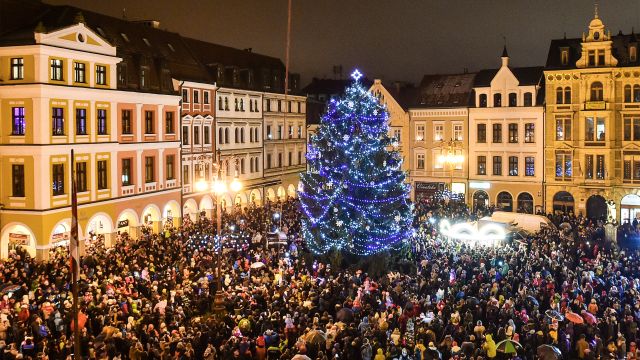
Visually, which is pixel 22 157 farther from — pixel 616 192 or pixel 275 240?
pixel 616 192

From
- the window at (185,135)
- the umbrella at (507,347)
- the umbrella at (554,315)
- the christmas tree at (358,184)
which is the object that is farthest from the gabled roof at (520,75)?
the umbrella at (507,347)

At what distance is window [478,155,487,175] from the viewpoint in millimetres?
55469

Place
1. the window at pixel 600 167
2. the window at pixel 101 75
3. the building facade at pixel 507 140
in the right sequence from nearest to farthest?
the window at pixel 101 75 < the window at pixel 600 167 < the building facade at pixel 507 140

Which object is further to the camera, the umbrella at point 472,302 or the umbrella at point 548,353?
the umbrella at point 472,302

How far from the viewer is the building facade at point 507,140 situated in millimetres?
52625

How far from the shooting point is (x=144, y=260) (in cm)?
2988

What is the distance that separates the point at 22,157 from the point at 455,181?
36.0 metres

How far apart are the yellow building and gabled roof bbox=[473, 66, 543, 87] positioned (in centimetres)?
230

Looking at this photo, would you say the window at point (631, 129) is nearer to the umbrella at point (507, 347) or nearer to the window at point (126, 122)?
the window at point (126, 122)

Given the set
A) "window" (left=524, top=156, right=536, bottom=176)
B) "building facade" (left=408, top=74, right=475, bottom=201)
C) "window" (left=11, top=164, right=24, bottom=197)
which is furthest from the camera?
"building facade" (left=408, top=74, right=475, bottom=201)

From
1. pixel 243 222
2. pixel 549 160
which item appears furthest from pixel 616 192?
pixel 243 222

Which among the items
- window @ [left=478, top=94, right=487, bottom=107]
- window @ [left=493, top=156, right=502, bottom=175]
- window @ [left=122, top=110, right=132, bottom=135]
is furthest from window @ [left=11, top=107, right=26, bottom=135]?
window @ [left=493, top=156, right=502, bottom=175]

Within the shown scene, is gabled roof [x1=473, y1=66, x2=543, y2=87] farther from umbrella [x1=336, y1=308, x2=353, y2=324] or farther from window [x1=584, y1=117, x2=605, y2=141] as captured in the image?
umbrella [x1=336, y1=308, x2=353, y2=324]

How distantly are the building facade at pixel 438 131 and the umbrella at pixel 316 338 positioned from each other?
38.5 m
